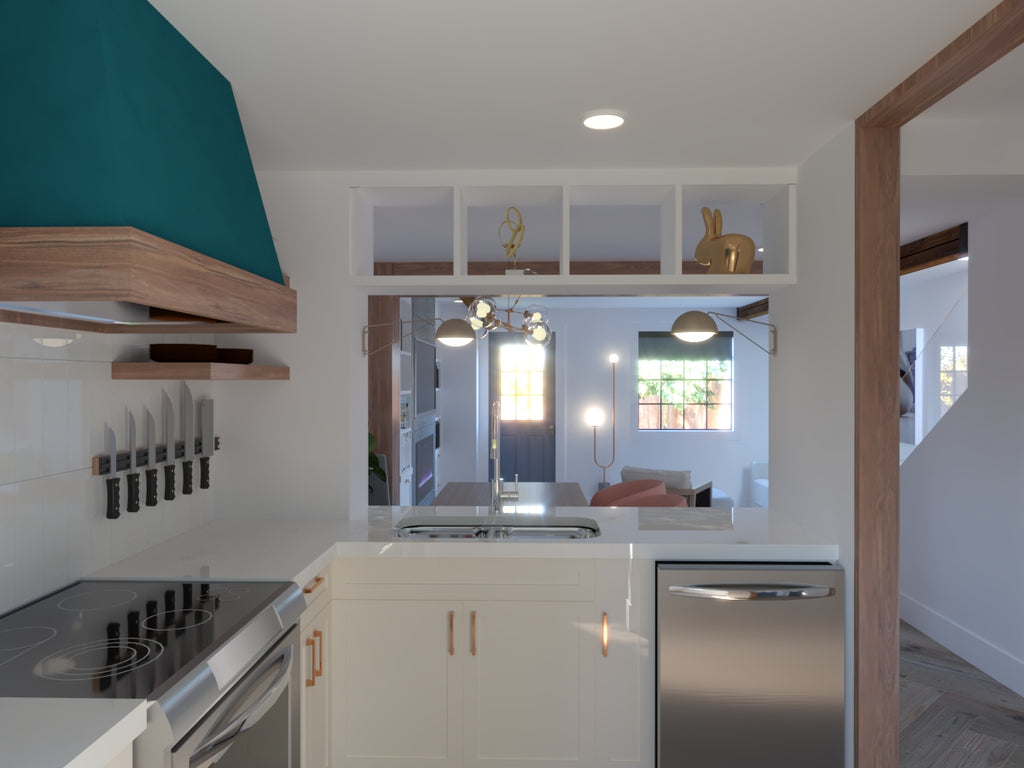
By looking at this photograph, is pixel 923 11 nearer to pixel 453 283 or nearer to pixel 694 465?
pixel 453 283

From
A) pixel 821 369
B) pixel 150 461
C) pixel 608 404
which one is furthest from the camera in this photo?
pixel 608 404

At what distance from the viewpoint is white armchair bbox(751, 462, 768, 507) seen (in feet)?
27.8

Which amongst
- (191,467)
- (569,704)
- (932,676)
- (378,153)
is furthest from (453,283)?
(932,676)

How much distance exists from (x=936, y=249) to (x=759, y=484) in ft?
15.5

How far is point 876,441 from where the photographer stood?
2357 millimetres

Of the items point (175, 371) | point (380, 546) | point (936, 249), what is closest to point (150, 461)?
point (175, 371)

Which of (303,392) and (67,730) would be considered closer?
(67,730)

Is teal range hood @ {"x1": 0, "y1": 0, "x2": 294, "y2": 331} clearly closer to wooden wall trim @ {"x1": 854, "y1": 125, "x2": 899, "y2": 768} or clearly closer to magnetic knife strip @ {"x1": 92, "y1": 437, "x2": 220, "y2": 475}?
magnetic knife strip @ {"x1": 92, "y1": 437, "x2": 220, "y2": 475}

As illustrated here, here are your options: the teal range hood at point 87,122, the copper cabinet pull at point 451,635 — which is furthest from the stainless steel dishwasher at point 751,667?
the teal range hood at point 87,122

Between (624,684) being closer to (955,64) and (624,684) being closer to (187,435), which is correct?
(187,435)

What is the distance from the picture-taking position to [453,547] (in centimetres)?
255

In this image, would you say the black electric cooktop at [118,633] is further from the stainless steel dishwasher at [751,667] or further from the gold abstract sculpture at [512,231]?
the gold abstract sculpture at [512,231]

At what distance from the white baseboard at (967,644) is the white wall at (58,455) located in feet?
12.6

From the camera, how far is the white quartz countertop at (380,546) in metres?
2.23
